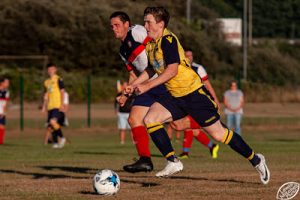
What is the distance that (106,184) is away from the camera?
10422 mm

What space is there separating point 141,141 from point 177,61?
2221 millimetres

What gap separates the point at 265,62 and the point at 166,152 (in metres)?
52.4

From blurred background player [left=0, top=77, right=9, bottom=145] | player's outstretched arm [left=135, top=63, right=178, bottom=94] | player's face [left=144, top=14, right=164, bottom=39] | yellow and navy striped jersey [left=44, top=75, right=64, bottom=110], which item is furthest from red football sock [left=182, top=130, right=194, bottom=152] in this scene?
blurred background player [left=0, top=77, right=9, bottom=145]

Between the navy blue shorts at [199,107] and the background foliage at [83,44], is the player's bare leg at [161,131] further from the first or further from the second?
the background foliage at [83,44]

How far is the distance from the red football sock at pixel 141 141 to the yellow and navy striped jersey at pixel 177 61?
5.28 ft

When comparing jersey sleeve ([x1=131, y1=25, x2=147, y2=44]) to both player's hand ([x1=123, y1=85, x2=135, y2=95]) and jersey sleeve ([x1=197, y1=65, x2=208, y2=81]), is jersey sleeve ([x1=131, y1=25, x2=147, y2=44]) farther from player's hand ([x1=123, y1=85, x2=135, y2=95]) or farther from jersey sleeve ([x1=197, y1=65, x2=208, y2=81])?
jersey sleeve ([x1=197, y1=65, x2=208, y2=81])

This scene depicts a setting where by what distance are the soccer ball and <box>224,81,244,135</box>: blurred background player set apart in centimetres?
1966

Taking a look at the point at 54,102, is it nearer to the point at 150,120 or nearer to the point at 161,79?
the point at 150,120

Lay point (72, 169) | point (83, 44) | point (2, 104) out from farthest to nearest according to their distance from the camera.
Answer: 1. point (83, 44)
2. point (2, 104)
3. point (72, 169)

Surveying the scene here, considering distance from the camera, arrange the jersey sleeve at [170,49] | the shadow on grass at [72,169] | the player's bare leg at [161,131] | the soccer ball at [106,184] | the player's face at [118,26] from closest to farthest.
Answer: the soccer ball at [106,184] → the jersey sleeve at [170,49] → the player's bare leg at [161,131] → the player's face at [118,26] → the shadow on grass at [72,169]

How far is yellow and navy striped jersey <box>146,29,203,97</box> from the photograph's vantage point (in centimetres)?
1104

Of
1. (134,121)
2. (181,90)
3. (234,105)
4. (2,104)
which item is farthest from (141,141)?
(234,105)

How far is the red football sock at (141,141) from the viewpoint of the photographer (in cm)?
1274

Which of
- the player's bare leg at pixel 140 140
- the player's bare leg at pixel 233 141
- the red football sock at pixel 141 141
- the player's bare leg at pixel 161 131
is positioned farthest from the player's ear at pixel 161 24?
the red football sock at pixel 141 141
